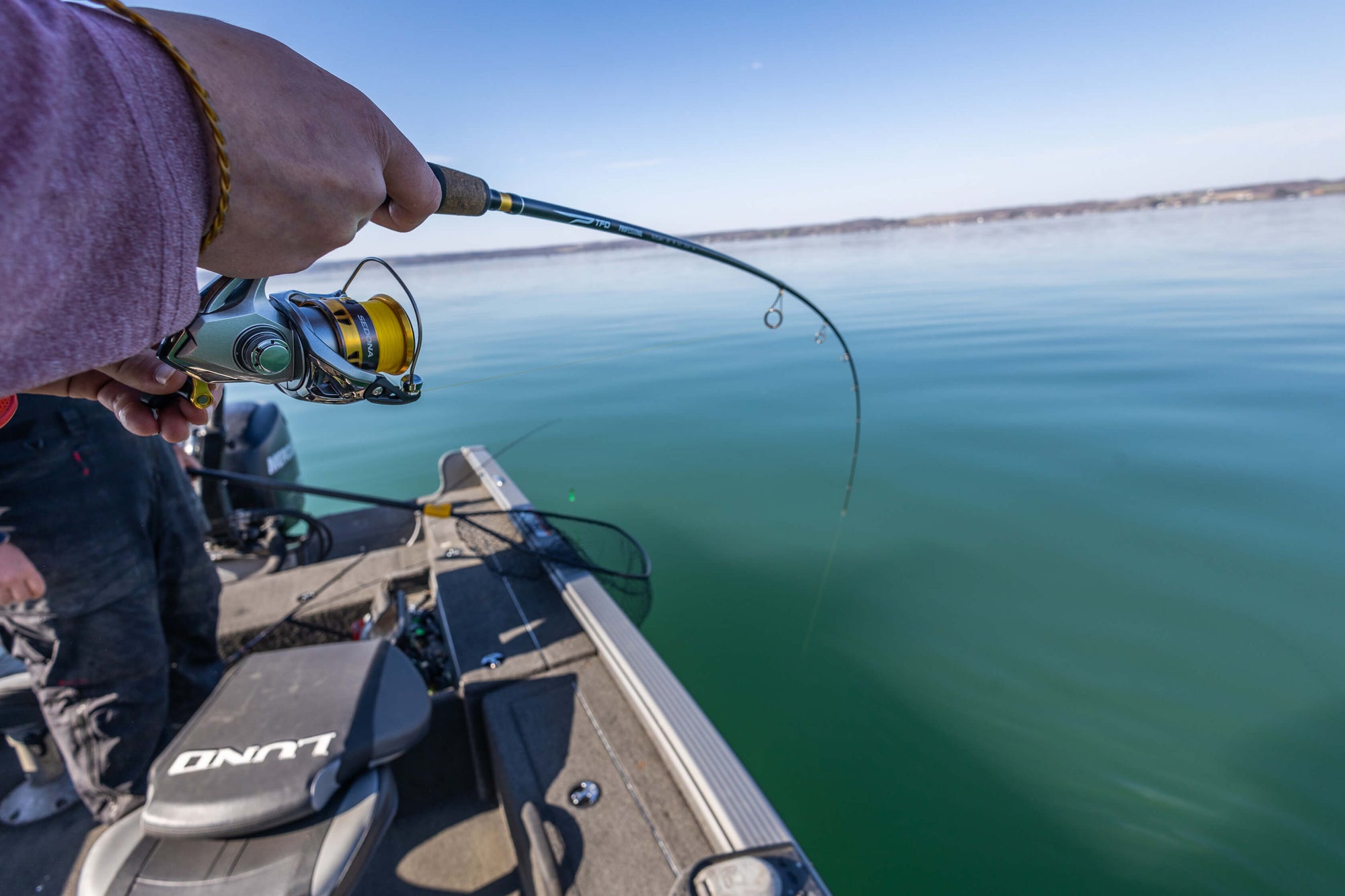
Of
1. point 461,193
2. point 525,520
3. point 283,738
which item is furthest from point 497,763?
point 461,193

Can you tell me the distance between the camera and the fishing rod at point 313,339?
3.47 ft

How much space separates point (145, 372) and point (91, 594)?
1912 mm

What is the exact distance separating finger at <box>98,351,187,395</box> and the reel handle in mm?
684

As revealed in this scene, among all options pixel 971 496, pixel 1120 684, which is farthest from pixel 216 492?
pixel 971 496

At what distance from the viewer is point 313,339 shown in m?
1.16

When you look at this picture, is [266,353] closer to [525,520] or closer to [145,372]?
[145,372]

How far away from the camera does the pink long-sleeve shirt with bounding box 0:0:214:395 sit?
0.44m

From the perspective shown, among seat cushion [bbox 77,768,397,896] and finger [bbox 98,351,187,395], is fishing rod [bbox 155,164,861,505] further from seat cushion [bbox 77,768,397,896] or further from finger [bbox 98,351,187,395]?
seat cushion [bbox 77,768,397,896]

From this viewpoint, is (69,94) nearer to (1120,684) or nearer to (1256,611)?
(1120,684)

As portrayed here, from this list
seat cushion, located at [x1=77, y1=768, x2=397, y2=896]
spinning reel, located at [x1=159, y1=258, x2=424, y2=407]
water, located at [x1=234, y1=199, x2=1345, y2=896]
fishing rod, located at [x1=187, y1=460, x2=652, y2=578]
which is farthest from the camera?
fishing rod, located at [x1=187, y1=460, x2=652, y2=578]

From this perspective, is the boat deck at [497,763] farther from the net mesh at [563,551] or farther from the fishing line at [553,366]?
the fishing line at [553,366]

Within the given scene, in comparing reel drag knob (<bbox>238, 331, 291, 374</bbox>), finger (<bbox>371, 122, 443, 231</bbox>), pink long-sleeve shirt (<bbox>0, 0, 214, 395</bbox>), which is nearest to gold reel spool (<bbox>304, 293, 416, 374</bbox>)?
reel drag knob (<bbox>238, 331, 291, 374</bbox>)

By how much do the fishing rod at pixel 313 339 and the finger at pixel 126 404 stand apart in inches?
1.2

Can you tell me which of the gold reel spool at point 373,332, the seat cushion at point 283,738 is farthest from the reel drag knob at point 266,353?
the seat cushion at point 283,738
